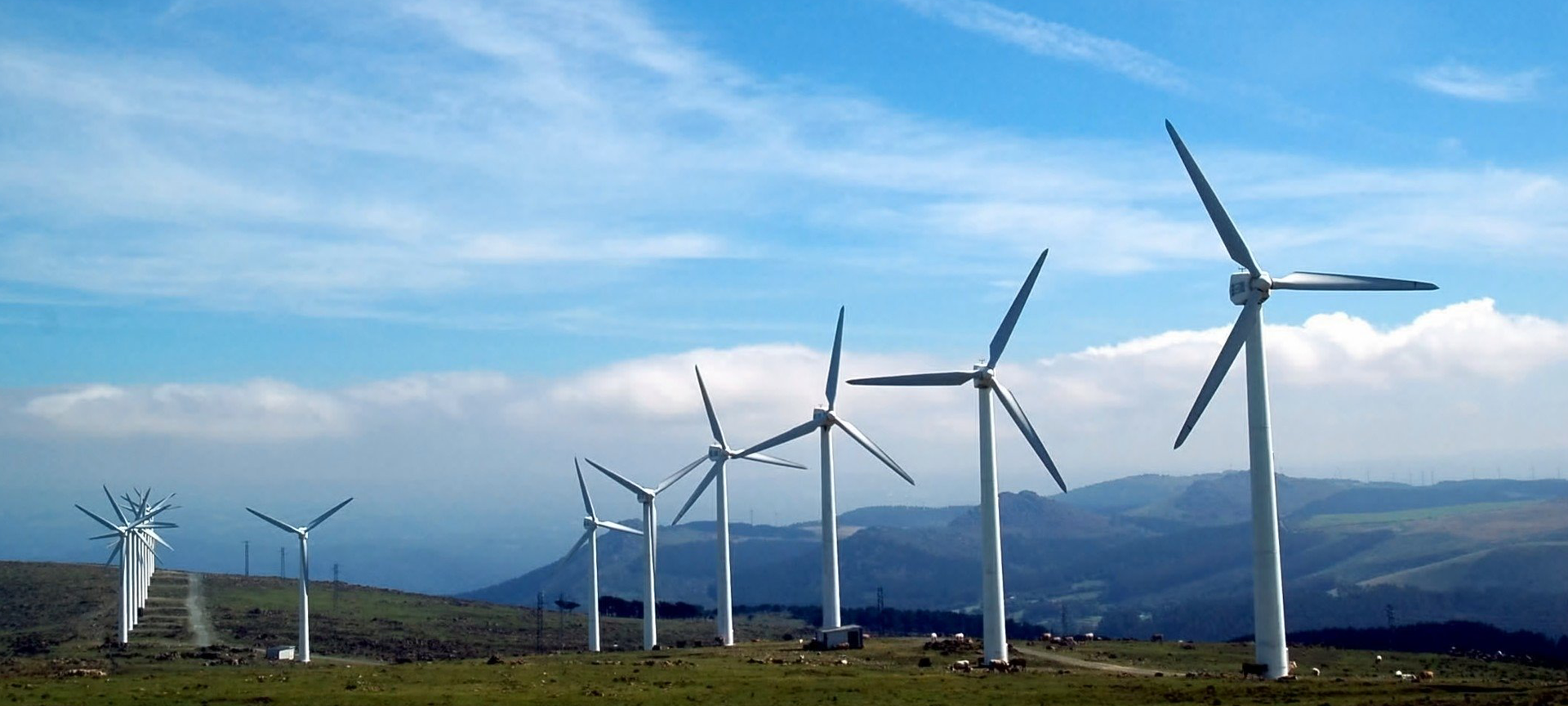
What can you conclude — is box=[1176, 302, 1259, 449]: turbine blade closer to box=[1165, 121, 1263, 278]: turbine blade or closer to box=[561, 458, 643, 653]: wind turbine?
box=[1165, 121, 1263, 278]: turbine blade

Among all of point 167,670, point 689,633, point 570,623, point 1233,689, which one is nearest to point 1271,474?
point 1233,689

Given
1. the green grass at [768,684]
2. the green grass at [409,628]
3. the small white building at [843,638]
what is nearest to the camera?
the green grass at [768,684]

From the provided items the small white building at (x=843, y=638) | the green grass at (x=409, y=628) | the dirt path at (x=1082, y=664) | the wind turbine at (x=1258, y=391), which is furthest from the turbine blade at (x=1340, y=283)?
the green grass at (x=409, y=628)

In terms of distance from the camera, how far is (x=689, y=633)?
17100 cm

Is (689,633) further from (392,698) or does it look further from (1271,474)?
(1271,474)

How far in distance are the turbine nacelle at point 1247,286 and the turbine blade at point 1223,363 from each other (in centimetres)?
40

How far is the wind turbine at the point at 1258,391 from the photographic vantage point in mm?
61844

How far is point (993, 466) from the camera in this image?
267 ft

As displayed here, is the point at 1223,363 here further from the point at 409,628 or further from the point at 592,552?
the point at 409,628

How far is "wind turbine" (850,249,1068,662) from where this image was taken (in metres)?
81.1

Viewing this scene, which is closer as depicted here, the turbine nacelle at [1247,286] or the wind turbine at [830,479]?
the turbine nacelle at [1247,286]

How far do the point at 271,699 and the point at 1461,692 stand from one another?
51524 mm

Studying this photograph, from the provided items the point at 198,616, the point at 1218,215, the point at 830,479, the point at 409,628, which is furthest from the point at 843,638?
the point at 198,616

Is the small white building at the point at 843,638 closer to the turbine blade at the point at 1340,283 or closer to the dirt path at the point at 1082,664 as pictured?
the dirt path at the point at 1082,664
